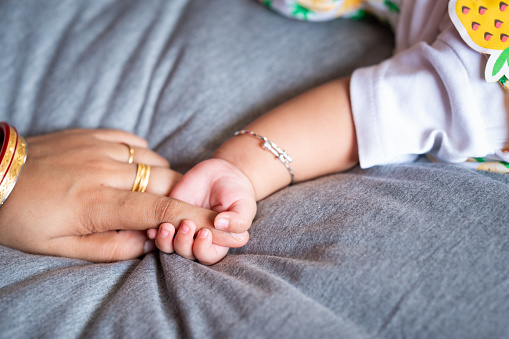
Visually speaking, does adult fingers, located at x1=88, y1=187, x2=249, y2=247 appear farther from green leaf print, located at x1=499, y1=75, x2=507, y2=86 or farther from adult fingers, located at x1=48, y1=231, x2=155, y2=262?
green leaf print, located at x1=499, y1=75, x2=507, y2=86

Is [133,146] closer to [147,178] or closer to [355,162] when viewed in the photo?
[147,178]

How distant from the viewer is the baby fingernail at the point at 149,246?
2.39 ft

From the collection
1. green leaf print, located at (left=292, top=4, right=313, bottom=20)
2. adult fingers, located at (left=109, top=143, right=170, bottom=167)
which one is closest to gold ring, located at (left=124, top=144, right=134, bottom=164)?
adult fingers, located at (left=109, top=143, right=170, bottom=167)

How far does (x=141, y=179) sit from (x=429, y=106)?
1.81 feet

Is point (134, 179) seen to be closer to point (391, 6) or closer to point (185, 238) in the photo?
point (185, 238)

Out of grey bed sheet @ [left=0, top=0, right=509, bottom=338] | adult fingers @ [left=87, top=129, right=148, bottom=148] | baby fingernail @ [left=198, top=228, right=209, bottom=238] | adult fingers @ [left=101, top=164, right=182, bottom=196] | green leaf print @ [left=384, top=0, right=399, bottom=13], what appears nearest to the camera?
grey bed sheet @ [left=0, top=0, right=509, bottom=338]

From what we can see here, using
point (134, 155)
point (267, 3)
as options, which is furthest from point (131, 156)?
point (267, 3)

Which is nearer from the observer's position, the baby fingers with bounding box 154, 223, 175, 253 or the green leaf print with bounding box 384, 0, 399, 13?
the baby fingers with bounding box 154, 223, 175, 253

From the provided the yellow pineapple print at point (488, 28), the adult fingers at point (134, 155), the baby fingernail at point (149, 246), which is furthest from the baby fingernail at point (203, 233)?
the yellow pineapple print at point (488, 28)

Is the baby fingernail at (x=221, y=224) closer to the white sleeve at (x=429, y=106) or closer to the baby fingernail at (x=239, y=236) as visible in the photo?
the baby fingernail at (x=239, y=236)

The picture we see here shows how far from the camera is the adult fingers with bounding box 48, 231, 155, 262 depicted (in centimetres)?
72

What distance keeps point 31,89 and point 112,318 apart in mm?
713

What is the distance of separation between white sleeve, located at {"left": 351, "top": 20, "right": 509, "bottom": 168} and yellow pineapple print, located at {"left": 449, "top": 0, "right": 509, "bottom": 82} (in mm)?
23

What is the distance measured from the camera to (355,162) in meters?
0.82
